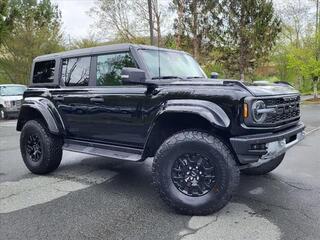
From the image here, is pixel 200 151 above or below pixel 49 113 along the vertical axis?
below

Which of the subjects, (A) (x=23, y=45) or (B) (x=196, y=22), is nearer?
(B) (x=196, y=22)

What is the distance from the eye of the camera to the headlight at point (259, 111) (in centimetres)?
386

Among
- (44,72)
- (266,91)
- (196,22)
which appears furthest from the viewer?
(196,22)

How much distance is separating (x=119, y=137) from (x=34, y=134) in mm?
1670

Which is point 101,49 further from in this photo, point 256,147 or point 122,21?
point 122,21

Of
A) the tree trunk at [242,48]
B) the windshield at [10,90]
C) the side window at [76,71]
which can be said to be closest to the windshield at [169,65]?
the side window at [76,71]

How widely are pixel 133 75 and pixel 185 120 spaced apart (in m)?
0.76

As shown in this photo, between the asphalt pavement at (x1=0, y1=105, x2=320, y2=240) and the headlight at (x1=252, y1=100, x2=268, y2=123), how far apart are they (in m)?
1.00

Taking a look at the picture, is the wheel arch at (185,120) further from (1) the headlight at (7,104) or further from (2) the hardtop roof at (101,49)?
(1) the headlight at (7,104)

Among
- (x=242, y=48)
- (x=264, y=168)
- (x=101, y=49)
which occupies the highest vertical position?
(x=242, y=48)

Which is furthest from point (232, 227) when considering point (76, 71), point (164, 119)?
point (76, 71)

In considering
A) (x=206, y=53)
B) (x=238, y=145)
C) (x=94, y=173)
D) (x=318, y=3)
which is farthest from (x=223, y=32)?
(x=238, y=145)

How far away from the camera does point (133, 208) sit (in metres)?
4.29

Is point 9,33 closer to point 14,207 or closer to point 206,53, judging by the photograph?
point 206,53
